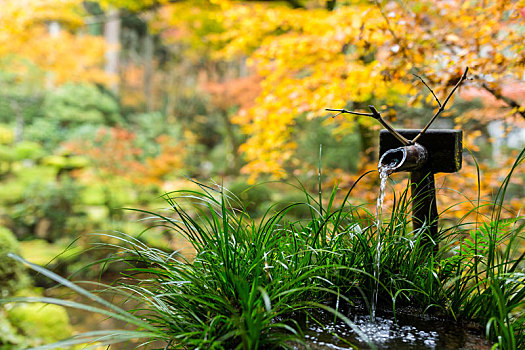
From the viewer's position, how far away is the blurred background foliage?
2.88 m

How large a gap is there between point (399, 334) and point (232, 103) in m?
10.3

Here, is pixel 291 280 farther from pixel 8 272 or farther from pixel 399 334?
pixel 8 272

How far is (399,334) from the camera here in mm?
1311

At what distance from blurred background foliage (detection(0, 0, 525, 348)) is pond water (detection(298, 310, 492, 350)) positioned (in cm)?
46

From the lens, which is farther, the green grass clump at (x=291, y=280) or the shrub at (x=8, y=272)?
the shrub at (x=8, y=272)

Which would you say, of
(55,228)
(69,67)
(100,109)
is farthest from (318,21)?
(100,109)

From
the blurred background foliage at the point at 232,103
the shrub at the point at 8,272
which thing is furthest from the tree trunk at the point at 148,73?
the shrub at the point at 8,272

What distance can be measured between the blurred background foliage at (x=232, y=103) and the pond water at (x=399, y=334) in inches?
17.9

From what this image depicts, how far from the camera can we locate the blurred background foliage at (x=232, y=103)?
2879mm

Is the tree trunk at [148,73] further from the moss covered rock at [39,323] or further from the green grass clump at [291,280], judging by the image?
the green grass clump at [291,280]

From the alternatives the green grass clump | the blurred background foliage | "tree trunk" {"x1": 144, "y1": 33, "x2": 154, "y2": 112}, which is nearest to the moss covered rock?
the blurred background foliage

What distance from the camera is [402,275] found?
4.89ft

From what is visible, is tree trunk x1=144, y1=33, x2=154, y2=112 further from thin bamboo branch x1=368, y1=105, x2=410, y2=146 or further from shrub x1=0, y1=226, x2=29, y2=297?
thin bamboo branch x1=368, y1=105, x2=410, y2=146

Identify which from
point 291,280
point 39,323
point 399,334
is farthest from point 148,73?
point 399,334
